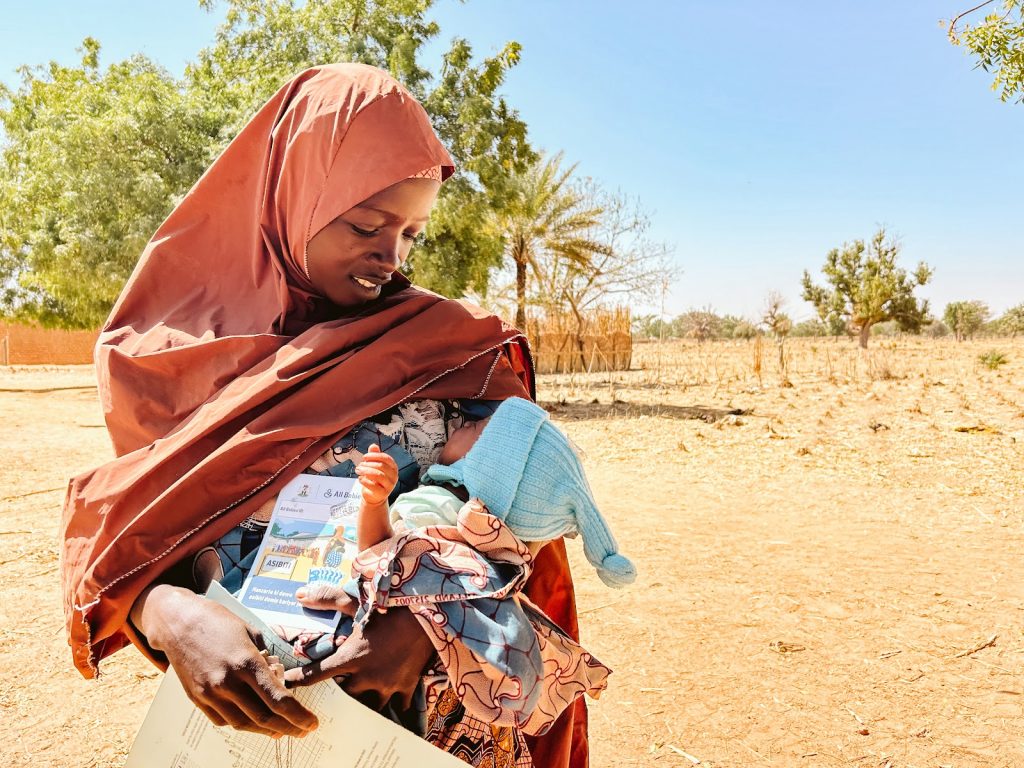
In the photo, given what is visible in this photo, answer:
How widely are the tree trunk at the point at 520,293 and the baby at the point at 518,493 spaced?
17881 millimetres

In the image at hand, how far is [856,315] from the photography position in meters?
31.3

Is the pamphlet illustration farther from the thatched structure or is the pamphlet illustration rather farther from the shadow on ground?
the thatched structure

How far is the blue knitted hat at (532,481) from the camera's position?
1292 millimetres

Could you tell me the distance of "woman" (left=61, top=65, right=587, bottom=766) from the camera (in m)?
1.39

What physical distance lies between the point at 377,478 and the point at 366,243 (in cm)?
61

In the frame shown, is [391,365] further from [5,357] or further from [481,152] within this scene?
[5,357]

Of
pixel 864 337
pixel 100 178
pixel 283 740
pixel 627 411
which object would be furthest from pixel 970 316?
pixel 283 740

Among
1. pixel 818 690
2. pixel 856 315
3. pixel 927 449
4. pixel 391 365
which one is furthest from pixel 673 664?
pixel 856 315

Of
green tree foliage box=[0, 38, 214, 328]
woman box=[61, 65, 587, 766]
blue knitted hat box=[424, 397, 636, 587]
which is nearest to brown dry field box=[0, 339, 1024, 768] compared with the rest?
woman box=[61, 65, 587, 766]

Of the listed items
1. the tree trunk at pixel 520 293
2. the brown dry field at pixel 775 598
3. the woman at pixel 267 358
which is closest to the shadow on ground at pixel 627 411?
the brown dry field at pixel 775 598

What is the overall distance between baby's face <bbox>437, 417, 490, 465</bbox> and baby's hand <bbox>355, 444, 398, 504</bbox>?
28 centimetres

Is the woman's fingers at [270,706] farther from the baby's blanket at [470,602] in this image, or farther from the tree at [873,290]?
the tree at [873,290]

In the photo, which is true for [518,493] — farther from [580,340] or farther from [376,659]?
[580,340]

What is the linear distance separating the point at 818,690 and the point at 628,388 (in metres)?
11.9
